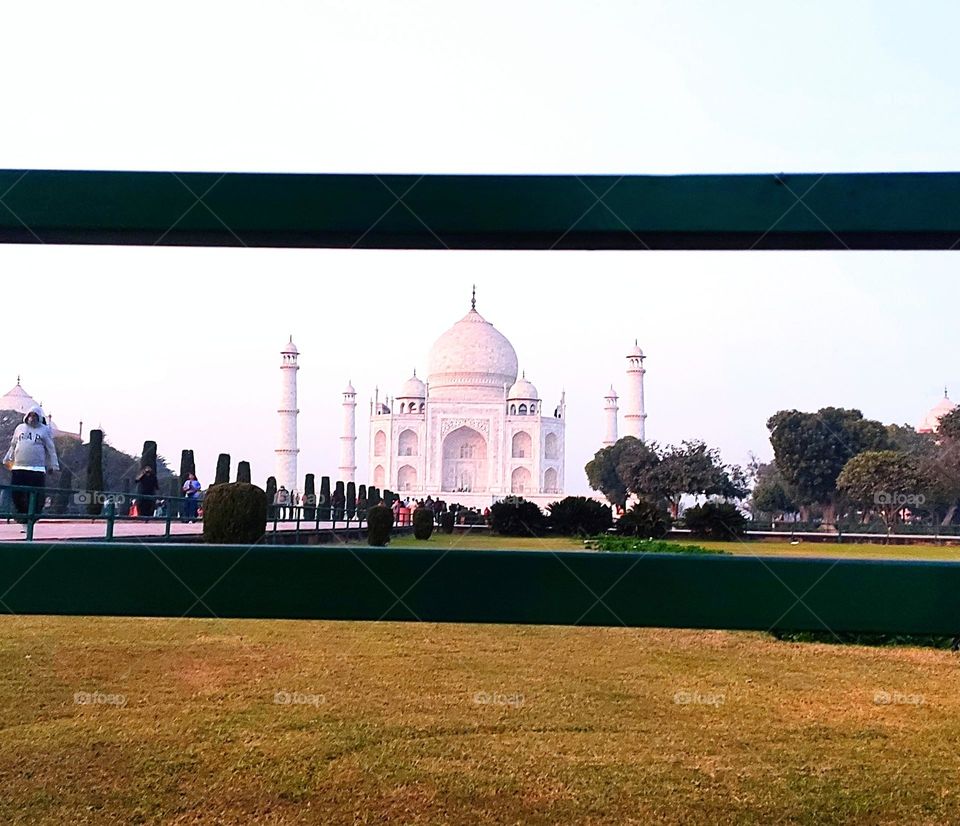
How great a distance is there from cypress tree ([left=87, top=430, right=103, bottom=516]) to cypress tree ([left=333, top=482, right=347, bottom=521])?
106 centimetres

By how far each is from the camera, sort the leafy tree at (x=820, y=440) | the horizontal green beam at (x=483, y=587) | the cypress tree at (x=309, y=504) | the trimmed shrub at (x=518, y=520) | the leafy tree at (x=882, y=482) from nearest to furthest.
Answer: the horizontal green beam at (x=483, y=587), the leafy tree at (x=820, y=440), the leafy tree at (x=882, y=482), the trimmed shrub at (x=518, y=520), the cypress tree at (x=309, y=504)

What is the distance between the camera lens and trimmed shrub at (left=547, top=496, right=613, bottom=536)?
77.8 inches

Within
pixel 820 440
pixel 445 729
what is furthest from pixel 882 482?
pixel 445 729

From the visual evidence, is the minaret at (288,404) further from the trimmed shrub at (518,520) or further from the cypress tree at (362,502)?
the cypress tree at (362,502)

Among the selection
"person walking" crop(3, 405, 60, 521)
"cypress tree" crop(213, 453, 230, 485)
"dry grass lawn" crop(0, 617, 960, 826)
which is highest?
"person walking" crop(3, 405, 60, 521)

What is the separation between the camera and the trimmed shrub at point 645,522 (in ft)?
6.16

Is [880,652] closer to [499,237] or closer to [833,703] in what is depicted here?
[833,703]

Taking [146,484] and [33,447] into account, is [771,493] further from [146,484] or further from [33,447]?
[33,447]

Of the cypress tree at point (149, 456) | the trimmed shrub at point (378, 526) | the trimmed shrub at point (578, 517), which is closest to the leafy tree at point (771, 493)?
the trimmed shrub at point (578, 517)

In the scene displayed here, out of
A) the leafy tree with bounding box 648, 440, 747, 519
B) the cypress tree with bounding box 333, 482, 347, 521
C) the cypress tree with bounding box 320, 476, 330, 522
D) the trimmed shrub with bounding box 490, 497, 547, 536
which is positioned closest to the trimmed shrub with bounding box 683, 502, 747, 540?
the leafy tree with bounding box 648, 440, 747, 519

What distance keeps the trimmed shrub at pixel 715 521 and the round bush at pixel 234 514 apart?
4.79 ft

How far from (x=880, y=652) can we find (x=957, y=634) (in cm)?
437

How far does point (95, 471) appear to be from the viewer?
2182 mm

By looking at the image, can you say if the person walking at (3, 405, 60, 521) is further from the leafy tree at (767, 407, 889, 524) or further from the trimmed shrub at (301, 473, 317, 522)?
the leafy tree at (767, 407, 889, 524)
